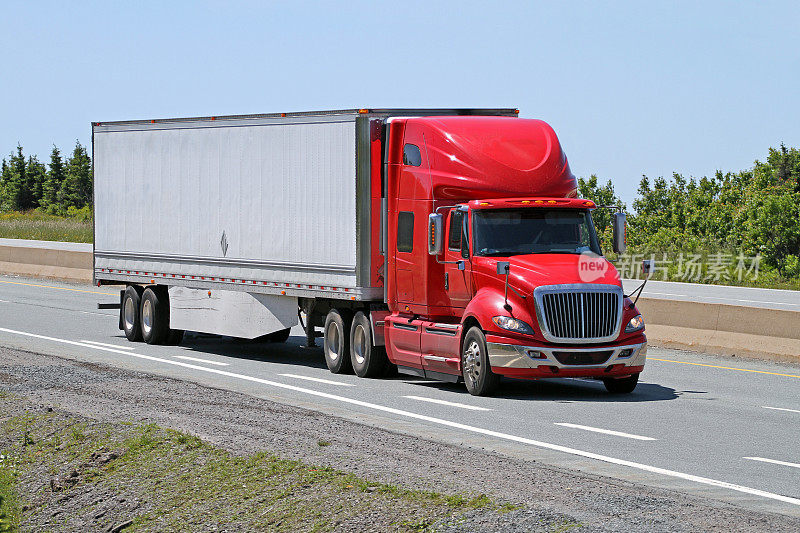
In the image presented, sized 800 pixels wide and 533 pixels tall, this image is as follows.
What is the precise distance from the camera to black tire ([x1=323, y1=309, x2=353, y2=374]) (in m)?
18.7

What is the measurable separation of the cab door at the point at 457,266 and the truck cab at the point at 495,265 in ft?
0.04

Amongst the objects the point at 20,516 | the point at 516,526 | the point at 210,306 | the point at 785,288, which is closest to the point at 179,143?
the point at 210,306

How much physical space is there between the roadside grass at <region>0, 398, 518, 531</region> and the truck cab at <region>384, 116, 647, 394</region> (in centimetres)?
501

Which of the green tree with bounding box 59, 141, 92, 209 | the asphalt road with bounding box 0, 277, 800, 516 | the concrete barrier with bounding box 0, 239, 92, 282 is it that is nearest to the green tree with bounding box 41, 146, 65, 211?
the green tree with bounding box 59, 141, 92, 209

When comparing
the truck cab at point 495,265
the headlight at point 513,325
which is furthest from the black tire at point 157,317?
the headlight at point 513,325

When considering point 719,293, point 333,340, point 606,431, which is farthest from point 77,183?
point 606,431

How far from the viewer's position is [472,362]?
16.2 meters

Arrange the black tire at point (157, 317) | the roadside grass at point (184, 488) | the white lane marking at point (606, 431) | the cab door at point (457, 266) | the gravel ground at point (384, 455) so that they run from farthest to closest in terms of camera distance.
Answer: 1. the black tire at point (157, 317)
2. the cab door at point (457, 266)
3. the white lane marking at point (606, 431)
4. the roadside grass at point (184, 488)
5. the gravel ground at point (384, 455)

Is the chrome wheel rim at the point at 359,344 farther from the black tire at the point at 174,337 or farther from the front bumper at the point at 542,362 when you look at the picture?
the black tire at the point at 174,337

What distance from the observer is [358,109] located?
706 inches

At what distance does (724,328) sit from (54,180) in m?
115

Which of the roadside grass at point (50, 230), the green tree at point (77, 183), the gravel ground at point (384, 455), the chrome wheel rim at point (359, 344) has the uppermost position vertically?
the green tree at point (77, 183)

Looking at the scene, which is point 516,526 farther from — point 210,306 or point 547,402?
point 210,306

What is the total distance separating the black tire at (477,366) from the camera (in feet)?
52.1
